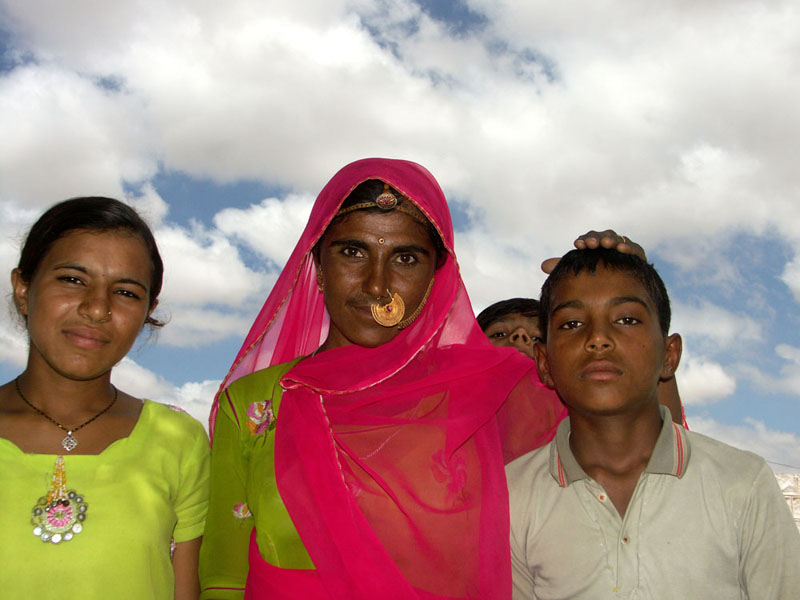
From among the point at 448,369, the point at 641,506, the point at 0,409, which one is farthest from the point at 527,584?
the point at 0,409

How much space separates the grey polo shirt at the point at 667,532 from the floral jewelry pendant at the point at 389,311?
2.80 ft

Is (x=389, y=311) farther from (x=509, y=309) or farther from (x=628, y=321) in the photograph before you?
(x=509, y=309)

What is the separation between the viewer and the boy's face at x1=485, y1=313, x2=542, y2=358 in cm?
486

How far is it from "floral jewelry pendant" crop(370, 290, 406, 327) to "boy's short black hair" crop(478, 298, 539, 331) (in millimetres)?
2120

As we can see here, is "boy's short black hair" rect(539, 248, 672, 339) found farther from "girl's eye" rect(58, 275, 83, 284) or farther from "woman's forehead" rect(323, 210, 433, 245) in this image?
"girl's eye" rect(58, 275, 83, 284)

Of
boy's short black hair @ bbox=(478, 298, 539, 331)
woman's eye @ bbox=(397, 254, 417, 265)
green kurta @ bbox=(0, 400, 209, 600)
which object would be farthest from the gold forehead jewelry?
boy's short black hair @ bbox=(478, 298, 539, 331)

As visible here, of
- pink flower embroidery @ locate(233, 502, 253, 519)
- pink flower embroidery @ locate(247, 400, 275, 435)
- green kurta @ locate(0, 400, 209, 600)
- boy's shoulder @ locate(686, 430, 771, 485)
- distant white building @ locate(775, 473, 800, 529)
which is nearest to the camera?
green kurta @ locate(0, 400, 209, 600)

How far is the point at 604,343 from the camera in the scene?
2740 millimetres

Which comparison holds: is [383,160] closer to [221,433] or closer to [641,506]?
[221,433]

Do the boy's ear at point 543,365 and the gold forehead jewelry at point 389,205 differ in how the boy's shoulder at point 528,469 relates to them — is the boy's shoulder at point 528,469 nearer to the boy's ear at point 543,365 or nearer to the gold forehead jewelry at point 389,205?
the boy's ear at point 543,365

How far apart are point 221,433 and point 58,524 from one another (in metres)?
0.70

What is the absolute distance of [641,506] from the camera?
8.57 feet

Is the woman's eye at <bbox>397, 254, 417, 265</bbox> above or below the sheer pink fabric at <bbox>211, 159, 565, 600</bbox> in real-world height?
above

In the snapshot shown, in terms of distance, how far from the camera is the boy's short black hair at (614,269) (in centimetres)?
293
